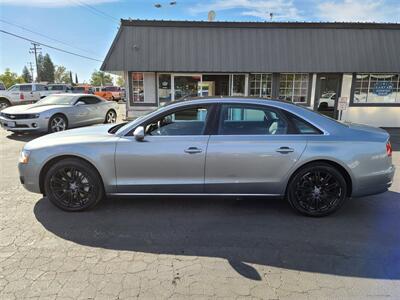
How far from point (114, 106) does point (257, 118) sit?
32.2ft

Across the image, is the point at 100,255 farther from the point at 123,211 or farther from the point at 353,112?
the point at 353,112

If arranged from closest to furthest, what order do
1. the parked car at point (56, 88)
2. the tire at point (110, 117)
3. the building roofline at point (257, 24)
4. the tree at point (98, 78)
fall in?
the building roofline at point (257, 24)
the tire at point (110, 117)
the parked car at point (56, 88)
the tree at point (98, 78)

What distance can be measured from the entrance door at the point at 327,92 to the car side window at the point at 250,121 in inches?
387

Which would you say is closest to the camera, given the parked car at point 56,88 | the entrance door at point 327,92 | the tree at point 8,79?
the entrance door at point 327,92

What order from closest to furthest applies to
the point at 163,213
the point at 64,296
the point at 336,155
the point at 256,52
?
the point at 64,296, the point at 336,155, the point at 163,213, the point at 256,52

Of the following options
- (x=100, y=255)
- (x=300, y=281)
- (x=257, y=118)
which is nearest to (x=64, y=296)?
(x=100, y=255)

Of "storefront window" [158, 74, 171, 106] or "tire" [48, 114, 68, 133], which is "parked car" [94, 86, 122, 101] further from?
"tire" [48, 114, 68, 133]

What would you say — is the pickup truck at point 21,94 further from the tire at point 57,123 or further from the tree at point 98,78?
the tree at point 98,78

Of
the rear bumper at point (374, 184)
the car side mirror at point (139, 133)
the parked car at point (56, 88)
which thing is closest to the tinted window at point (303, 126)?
the rear bumper at point (374, 184)

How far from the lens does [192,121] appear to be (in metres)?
4.07

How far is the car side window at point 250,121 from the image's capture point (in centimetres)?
380

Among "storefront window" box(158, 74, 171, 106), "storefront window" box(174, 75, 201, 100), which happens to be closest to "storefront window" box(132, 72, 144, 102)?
"storefront window" box(158, 74, 171, 106)

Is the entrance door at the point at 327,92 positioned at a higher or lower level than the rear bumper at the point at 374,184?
higher

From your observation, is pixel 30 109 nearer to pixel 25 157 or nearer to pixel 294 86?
pixel 25 157
